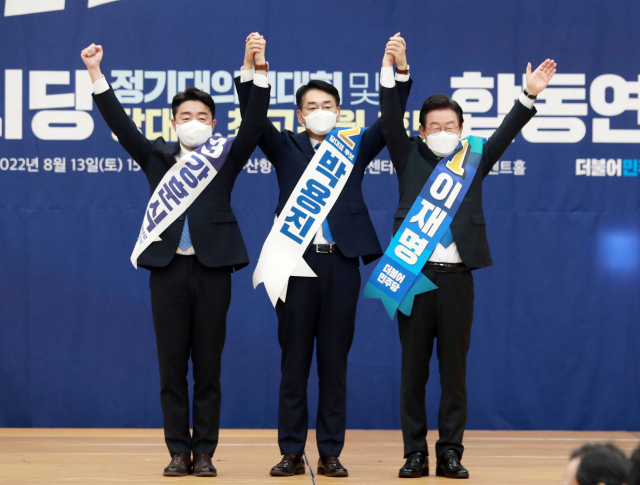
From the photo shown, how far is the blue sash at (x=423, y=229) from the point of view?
2580 mm

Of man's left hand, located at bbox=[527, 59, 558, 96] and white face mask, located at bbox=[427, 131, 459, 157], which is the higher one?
man's left hand, located at bbox=[527, 59, 558, 96]

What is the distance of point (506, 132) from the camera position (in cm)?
263

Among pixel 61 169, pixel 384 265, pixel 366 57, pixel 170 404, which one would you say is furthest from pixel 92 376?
pixel 366 57

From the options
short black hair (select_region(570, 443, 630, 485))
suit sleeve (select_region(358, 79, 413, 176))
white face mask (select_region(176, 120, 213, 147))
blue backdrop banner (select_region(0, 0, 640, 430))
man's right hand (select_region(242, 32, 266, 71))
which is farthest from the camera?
blue backdrop banner (select_region(0, 0, 640, 430))

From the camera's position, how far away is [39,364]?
12.2ft

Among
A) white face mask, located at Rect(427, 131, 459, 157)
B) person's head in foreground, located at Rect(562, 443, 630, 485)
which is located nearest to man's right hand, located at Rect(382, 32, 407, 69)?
white face mask, located at Rect(427, 131, 459, 157)

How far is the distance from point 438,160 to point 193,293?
98 cm

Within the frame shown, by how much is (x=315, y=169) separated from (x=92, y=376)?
1839mm

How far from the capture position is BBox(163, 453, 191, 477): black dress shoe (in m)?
2.50

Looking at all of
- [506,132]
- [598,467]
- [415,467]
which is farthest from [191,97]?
[598,467]

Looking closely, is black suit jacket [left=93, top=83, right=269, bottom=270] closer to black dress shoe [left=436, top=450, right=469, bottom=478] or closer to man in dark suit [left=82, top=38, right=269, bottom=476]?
man in dark suit [left=82, top=38, right=269, bottom=476]

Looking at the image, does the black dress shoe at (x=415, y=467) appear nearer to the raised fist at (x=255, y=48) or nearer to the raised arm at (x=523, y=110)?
the raised arm at (x=523, y=110)

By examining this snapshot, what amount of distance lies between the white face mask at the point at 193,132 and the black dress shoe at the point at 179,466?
1066mm

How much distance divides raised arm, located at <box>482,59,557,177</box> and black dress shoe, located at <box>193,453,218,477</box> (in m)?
1.38
